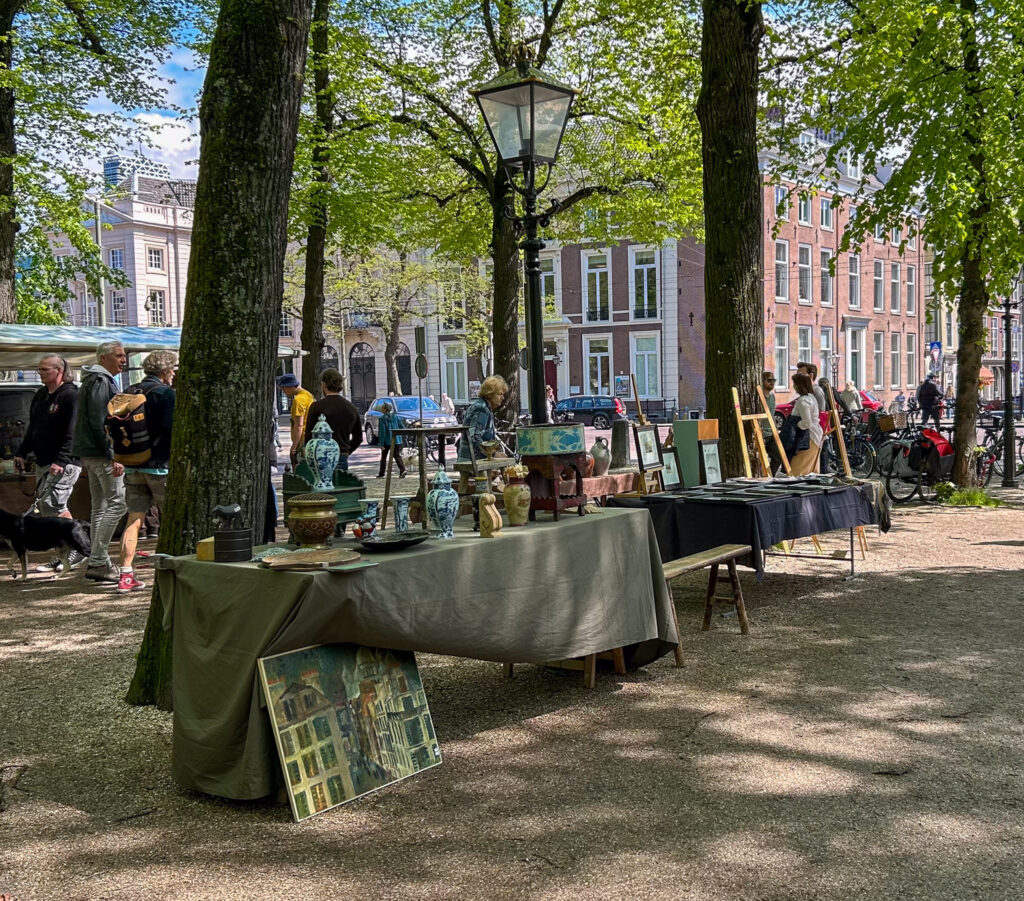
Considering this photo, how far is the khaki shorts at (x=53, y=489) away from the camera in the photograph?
914 centimetres

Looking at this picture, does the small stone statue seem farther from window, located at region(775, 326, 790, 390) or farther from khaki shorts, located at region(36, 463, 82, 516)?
window, located at region(775, 326, 790, 390)

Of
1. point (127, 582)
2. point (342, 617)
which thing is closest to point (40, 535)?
point (127, 582)

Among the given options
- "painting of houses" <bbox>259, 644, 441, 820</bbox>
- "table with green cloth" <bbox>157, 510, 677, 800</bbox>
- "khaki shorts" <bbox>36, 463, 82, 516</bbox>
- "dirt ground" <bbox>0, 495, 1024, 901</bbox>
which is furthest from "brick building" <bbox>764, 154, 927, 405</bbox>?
"painting of houses" <bbox>259, 644, 441, 820</bbox>

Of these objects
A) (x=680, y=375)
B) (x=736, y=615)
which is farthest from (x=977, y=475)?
(x=680, y=375)

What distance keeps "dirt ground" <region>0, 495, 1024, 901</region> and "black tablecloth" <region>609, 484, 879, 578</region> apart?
59cm

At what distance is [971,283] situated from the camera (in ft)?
42.5

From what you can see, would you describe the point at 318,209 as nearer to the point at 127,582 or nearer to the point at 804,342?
the point at 127,582

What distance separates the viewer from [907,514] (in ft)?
39.7

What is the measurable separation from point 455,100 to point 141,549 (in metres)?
11.4

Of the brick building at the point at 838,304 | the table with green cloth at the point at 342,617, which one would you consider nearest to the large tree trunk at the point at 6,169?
the table with green cloth at the point at 342,617

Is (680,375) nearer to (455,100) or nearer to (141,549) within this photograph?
(455,100)

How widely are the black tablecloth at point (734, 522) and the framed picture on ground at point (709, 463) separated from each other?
94 centimetres

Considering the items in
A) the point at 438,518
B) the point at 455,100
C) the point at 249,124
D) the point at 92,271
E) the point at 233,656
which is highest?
the point at 455,100

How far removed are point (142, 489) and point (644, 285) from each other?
36846mm
